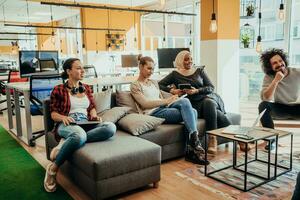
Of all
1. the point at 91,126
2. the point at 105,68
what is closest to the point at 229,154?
the point at 91,126

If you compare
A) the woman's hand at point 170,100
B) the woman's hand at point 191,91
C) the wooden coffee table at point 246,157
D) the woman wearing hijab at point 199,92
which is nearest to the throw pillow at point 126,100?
the woman's hand at point 170,100

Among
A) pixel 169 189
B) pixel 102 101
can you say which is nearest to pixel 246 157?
pixel 169 189

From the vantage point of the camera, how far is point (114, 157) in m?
2.21

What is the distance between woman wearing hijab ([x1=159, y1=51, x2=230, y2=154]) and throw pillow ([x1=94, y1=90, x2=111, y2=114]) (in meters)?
0.77

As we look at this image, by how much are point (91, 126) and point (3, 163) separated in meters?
1.31

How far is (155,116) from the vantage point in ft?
10.4

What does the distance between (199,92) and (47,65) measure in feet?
8.99

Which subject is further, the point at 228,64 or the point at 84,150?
the point at 228,64

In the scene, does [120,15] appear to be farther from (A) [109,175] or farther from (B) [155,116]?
(A) [109,175]

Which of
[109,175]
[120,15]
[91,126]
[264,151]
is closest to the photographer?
[109,175]

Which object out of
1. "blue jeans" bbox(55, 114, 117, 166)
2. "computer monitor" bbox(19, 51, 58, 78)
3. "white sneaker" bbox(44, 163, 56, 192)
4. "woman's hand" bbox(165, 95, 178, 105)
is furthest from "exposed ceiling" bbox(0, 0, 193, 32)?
"white sneaker" bbox(44, 163, 56, 192)

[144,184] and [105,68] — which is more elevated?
[105,68]

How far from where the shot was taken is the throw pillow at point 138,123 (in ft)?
9.16

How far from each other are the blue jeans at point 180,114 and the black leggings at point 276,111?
83 cm
